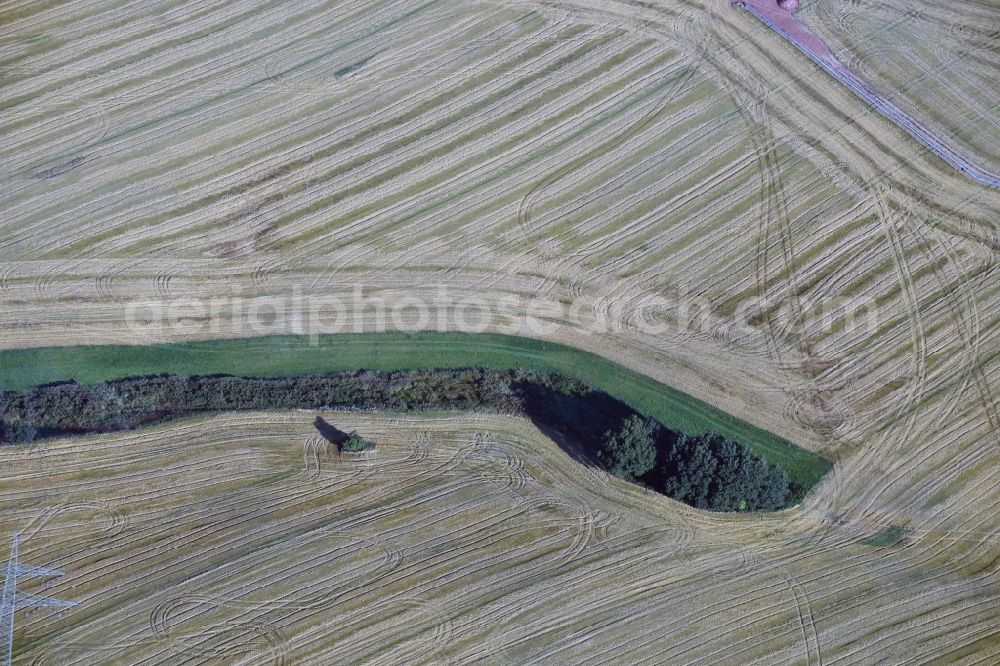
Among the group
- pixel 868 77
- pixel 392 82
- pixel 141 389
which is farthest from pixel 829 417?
pixel 141 389

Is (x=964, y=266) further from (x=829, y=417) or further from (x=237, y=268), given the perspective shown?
(x=237, y=268)

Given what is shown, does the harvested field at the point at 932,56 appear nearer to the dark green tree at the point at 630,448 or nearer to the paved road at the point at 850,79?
the paved road at the point at 850,79

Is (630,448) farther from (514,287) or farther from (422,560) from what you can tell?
(422,560)

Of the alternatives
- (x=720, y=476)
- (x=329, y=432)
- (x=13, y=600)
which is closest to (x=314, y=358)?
(x=329, y=432)

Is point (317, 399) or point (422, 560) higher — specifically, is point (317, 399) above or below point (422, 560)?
above

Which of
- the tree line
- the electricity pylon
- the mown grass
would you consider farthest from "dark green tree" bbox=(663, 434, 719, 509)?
the electricity pylon

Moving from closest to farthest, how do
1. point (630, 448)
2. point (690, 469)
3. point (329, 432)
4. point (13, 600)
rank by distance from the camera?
point (13, 600) < point (690, 469) < point (630, 448) < point (329, 432)
